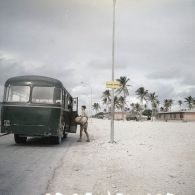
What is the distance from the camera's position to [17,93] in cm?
1359

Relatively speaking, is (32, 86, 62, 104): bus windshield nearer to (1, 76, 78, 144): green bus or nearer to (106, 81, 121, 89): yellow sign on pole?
(1, 76, 78, 144): green bus

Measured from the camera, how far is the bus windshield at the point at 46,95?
13.5 metres

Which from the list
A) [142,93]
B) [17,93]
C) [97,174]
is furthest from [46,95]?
[142,93]

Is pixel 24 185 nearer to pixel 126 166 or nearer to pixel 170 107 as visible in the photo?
pixel 126 166

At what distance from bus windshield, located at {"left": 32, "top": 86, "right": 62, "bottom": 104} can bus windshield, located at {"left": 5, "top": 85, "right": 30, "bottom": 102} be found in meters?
0.30

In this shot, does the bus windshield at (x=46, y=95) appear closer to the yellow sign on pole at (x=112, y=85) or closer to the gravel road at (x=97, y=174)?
the yellow sign on pole at (x=112, y=85)

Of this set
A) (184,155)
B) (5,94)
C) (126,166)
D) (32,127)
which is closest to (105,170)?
(126,166)

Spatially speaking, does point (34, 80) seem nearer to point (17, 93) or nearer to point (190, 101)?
point (17, 93)

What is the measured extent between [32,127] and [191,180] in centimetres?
775

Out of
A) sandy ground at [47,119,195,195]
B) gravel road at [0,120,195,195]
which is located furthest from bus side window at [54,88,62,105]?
sandy ground at [47,119,195,195]

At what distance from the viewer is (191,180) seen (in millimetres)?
7102

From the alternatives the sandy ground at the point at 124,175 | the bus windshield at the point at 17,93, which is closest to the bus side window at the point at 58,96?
the bus windshield at the point at 17,93

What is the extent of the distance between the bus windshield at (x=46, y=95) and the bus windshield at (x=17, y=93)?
295mm

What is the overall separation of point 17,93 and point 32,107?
0.95m
